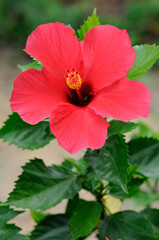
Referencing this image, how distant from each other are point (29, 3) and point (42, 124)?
4237 millimetres

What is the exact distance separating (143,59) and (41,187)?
0.40m

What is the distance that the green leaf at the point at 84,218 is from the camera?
887 millimetres

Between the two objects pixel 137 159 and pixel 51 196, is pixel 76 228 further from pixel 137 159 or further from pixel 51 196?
pixel 137 159

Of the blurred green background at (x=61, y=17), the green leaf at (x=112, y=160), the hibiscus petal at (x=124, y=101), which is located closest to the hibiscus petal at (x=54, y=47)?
the hibiscus petal at (x=124, y=101)

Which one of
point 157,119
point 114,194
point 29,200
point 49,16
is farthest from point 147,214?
point 49,16

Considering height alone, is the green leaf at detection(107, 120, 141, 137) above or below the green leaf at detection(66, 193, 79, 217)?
above

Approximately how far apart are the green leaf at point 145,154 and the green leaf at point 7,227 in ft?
1.13

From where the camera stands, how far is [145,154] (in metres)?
0.96

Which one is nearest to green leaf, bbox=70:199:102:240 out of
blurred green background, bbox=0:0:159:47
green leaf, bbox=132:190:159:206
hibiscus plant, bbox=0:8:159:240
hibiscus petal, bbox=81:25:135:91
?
hibiscus plant, bbox=0:8:159:240

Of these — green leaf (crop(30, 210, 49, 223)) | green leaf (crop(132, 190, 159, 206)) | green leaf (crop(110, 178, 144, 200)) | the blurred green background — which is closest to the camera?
green leaf (crop(110, 178, 144, 200))

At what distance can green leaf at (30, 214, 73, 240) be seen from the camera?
97 centimetres

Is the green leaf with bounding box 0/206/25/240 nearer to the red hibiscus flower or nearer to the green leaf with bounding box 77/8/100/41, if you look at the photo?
the red hibiscus flower

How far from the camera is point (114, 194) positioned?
38.2 inches

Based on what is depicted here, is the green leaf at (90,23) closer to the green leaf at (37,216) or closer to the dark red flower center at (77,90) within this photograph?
the dark red flower center at (77,90)
